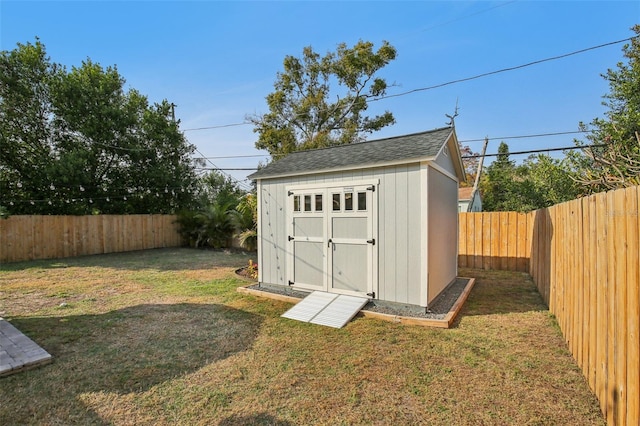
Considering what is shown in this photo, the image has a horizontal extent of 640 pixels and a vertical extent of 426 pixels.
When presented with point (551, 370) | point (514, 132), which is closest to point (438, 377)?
point (551, 370)

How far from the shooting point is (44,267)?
8.83 m

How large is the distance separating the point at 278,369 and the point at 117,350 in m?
1.92

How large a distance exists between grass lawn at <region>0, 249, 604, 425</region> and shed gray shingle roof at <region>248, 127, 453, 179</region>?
241 centimetres

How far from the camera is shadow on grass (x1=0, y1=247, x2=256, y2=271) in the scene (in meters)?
8.94

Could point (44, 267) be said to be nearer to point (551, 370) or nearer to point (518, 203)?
point (551, 370)

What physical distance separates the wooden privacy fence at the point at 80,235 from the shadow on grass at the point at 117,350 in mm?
7935

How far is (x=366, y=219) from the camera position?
193 inches

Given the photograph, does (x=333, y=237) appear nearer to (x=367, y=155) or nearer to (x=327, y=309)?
(x=327, y=309)

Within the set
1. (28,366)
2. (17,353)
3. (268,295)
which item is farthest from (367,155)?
(17,353)

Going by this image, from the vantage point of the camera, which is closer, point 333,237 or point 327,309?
point 327,309

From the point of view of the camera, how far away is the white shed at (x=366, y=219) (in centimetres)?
452

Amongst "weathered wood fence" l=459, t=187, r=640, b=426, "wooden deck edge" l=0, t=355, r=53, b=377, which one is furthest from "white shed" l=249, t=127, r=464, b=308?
"wooden deck edge" l=0, t=355, r=53, b=377

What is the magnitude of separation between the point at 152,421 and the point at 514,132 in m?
13.8

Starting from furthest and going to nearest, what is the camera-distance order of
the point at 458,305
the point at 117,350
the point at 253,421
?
the point at 458,305 < the point at 117,350 < the point at 253,421
